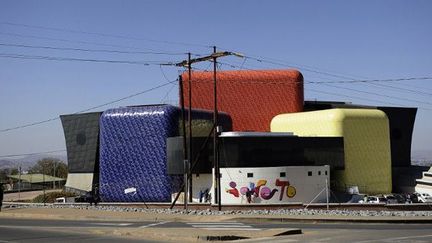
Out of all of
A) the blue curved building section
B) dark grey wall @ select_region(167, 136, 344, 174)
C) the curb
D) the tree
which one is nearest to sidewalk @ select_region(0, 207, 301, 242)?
the curb

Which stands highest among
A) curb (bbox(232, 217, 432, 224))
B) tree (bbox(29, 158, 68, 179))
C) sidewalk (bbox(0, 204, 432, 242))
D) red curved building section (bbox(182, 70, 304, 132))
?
red curved building section (bbox(182, 70, 304, 132))

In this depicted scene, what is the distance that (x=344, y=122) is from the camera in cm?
6347

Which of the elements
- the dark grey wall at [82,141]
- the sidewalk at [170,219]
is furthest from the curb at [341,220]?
the dark grey wall at [82,141]

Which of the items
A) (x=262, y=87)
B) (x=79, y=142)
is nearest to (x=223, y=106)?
(x=262, y=87)

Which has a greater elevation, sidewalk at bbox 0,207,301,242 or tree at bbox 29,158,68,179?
tree at bbox 29,158,68,179

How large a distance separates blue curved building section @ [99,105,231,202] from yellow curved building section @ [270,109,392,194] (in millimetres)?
14031

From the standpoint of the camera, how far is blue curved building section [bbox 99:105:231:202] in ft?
192

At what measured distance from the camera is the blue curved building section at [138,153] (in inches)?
2303

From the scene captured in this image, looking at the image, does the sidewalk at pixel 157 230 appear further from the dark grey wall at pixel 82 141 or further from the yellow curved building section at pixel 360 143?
the dark grey wall at pixel 82 141

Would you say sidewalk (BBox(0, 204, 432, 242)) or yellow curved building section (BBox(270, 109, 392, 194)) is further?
yellow curved building section (BBox(270, 109, 392, 194))

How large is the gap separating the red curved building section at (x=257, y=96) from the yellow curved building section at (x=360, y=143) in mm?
11096

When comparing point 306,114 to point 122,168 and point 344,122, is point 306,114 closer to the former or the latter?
point 344,122

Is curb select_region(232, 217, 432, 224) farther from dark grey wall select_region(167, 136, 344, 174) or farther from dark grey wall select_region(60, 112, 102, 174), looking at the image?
dark grey wall select_region(60, 112, 102, 174)

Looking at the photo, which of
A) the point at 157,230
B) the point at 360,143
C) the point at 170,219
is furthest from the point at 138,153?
the point at 157,230
